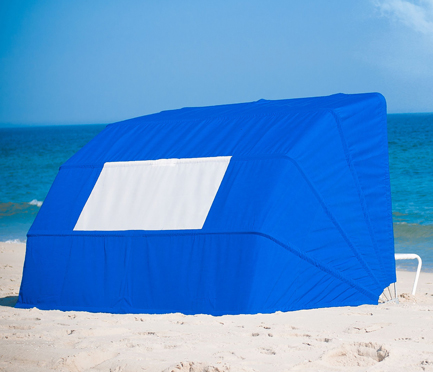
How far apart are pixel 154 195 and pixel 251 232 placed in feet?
4.11

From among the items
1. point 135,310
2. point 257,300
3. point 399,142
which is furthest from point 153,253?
point 399,142

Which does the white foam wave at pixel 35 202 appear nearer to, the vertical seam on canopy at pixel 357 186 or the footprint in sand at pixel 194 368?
the vertical seam on canopy at pixel 357 186

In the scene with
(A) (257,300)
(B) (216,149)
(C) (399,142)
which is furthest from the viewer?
(C) (399,142)

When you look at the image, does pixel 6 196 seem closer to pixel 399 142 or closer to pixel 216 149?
pixel 216 149

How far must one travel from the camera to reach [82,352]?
4074mm

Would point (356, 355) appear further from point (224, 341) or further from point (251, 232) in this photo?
point (251, 232)

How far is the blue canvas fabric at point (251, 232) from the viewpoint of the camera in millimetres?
5352

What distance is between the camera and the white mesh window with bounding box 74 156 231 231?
577 cm

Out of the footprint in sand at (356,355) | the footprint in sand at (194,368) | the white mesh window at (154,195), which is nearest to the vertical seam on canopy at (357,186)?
the white mesh window at (154,195)

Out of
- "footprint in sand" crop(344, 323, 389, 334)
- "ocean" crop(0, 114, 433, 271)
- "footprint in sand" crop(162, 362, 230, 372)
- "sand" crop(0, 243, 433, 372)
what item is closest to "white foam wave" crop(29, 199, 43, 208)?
"ocean" crop(0, 114, 433, 271)

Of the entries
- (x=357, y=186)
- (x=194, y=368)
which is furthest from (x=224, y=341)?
(x=357, y=186)

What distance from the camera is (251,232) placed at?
5277 millimetres

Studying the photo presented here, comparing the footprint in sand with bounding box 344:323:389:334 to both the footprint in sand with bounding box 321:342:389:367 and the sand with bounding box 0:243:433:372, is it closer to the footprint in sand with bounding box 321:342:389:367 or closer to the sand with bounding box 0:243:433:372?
the sand with bounding box 0:243:433:372

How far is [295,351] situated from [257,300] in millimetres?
1240
